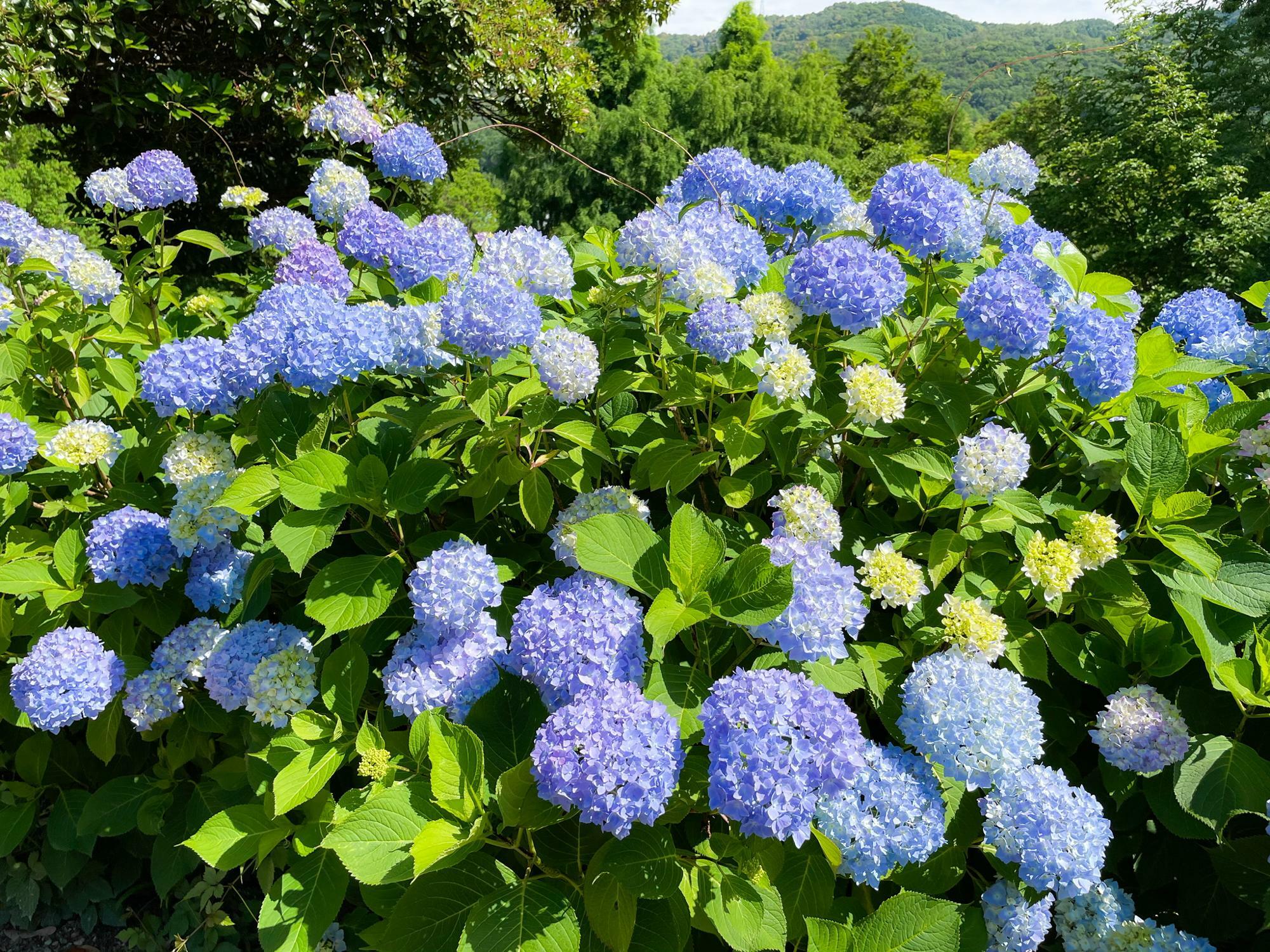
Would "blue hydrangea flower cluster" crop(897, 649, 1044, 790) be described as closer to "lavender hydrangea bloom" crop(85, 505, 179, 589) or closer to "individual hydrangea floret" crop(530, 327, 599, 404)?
"individual hydrangea floret" crop(530, 327, 599, 404)

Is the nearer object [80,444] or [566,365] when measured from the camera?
[566,365]

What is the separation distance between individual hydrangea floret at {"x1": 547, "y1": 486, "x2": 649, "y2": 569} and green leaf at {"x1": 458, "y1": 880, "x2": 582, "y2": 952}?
754 mm

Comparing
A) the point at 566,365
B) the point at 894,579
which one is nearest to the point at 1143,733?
the point at 894,579

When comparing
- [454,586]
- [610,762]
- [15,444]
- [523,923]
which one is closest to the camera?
[610,762]

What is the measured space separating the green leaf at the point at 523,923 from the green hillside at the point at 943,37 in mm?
50461

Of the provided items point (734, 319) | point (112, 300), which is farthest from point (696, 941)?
point (112, 300)

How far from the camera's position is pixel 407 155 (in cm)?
306

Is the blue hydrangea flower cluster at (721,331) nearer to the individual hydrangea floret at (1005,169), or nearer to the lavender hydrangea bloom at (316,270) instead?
the lavender hydrangea bloom at (316,270)

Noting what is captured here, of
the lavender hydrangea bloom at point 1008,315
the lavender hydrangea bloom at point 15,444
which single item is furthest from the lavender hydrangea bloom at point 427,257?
the lavender hydrangea bloom at point 1008,315

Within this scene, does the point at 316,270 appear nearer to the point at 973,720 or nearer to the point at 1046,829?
the point at 973,720

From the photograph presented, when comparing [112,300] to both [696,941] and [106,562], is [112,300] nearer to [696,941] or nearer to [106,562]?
[106,562]

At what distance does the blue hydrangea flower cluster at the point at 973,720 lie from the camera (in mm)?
1573

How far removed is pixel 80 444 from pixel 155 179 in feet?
4.34

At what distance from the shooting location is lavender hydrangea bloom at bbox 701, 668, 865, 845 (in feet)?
4.31
